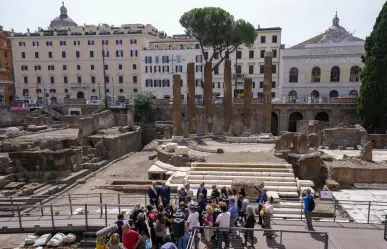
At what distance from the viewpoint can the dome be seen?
72981 mm

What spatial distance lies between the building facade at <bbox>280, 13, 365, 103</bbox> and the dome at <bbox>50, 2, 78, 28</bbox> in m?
51.7

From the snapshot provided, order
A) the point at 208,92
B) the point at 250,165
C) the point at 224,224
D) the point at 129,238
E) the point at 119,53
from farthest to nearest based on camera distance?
the point at 119,53
the point at 208,92
the point at 250,165
the point at 224,224
the point at 129,238

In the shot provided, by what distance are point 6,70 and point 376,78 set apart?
188 feet

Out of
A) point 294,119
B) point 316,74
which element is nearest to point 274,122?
point 294,119

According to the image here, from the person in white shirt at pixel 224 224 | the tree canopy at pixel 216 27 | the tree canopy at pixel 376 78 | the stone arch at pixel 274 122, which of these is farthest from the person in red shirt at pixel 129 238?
the stone arch at pixel 274 122

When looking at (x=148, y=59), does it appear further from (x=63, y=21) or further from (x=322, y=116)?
(x=63, y=21)

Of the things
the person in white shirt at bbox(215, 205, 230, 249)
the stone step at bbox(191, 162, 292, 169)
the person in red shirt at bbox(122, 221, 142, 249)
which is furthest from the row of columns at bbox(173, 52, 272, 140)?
the person in red shirt at bbox(122, 221, 142, 249)

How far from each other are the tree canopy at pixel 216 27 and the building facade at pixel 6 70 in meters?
35.3

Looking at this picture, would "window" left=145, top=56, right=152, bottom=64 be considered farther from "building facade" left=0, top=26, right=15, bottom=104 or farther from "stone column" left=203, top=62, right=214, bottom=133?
"stone column" left=203, top=62, right=214, bottom=133

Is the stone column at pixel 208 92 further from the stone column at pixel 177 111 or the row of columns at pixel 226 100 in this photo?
the stone column at pixel 177 111

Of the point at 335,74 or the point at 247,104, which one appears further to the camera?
the point at 335,74

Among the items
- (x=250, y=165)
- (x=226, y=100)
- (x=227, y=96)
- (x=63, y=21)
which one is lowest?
(x=250, y=165)

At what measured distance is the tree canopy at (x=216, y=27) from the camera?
36.9 m

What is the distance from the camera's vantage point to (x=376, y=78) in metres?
32.3
